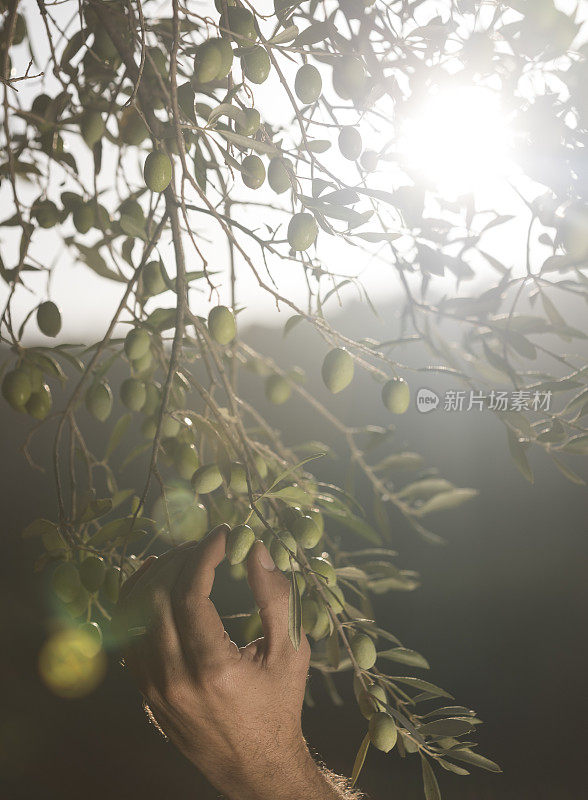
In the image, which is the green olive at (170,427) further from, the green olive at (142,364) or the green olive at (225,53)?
the green olive at (225,53)

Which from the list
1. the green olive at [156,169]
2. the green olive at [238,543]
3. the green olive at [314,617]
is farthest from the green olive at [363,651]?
the green olive at [156,169]

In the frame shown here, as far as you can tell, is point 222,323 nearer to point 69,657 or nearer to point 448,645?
point 69,657

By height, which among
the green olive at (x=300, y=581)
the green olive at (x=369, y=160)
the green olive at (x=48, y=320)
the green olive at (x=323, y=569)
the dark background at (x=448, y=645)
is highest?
the green olive at (x=369, y=160)

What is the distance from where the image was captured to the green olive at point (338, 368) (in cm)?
63

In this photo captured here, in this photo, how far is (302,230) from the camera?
0.54 meters

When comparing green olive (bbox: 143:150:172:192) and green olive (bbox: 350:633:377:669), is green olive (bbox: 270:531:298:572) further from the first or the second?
green olive (bbox: 143:150:172:192)

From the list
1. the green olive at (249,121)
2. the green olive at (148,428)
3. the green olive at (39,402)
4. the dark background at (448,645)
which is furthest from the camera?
the dark background at (448,645)

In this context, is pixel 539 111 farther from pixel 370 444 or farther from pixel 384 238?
pixel 370 444

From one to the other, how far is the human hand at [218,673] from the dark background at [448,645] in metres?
1.45

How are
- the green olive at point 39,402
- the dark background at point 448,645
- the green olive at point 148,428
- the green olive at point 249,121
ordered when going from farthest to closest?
the dark background at point 448,645
the green olive at point 148,428
the green olive at point 39,402
the green olive at point 249,121

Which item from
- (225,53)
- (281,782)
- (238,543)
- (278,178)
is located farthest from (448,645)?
(225,53)

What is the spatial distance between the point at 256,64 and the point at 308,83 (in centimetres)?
5

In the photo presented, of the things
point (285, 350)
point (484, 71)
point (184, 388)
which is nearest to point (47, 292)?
point (184, 388)

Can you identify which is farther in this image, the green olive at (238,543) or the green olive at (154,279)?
the green olive at (154,279)
